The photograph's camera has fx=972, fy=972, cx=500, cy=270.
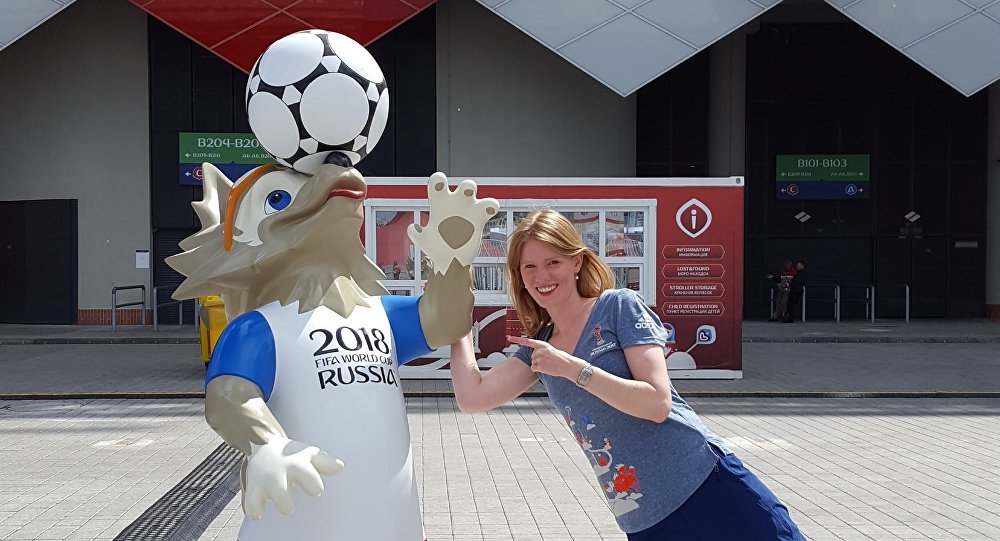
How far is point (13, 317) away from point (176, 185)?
15.6 ft

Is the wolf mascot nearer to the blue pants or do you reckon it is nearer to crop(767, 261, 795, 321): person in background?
the blue pants

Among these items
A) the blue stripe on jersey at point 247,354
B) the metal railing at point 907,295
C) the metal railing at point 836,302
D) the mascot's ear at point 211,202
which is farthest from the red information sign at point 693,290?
the metal railing at point 907,295

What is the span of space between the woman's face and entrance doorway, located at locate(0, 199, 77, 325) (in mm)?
19667

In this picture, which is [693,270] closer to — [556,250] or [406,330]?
[406,330]

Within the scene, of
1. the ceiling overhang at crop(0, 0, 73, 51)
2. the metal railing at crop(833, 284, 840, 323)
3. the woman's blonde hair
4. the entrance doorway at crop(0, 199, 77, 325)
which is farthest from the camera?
the metal railing at crop(833, 284, 840, 323)

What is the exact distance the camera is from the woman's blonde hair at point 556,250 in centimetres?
282

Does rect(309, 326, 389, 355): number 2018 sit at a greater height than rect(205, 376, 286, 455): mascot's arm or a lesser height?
greater

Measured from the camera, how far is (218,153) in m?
20.4

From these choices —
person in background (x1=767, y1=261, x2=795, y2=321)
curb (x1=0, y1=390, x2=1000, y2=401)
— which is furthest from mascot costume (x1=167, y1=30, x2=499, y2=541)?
person in background (x1=767, y1=261, x2=795, y2=321)

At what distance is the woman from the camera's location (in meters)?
2.65

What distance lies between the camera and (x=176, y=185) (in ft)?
67.0

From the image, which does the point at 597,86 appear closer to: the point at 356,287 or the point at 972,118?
the point at 972,118

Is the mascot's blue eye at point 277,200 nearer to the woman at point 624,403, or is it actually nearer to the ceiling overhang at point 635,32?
the woman at point 624,403

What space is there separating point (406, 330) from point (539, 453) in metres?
4.65
